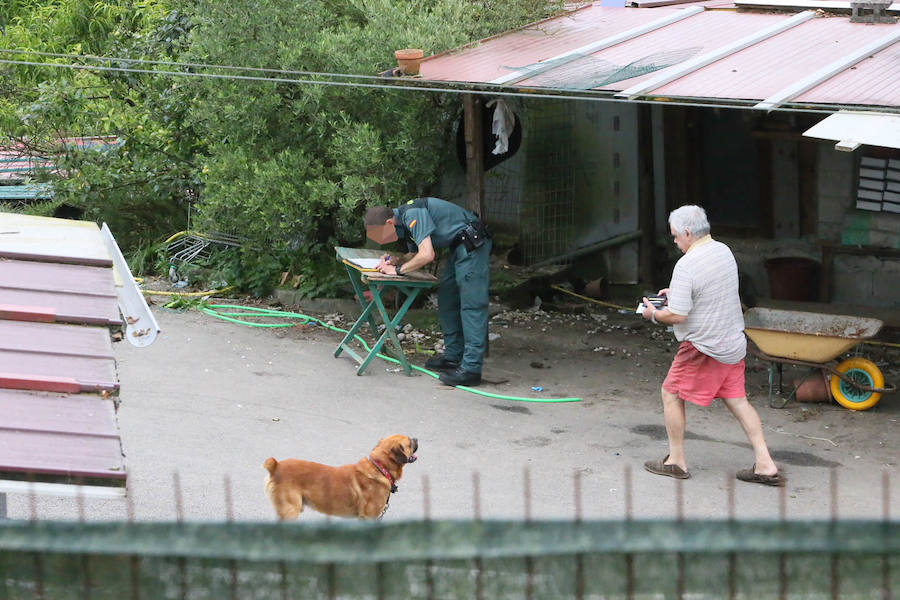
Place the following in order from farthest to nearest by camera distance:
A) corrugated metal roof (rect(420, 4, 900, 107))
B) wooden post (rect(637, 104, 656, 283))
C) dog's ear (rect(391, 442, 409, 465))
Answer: wooden post (rect(637, 104, 656, 283)), corrugated metal roof (rect(420, 4, 900, 107)), dog's ear (rect(391, 442, 409, 465))

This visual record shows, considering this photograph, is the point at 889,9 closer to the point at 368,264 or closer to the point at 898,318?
the point at 898,318

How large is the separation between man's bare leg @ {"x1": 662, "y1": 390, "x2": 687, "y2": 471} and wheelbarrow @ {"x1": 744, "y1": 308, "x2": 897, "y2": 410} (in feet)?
5.88

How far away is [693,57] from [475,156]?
2311 millimetres

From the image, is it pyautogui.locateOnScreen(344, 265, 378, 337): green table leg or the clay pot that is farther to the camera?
pyautogui.locateOnScreen(344, 265, 378, 337): green table leg

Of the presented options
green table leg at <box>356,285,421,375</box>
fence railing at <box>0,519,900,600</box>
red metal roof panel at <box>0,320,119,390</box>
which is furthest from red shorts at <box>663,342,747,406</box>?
fence railing at <box>0,519,900,600</box>

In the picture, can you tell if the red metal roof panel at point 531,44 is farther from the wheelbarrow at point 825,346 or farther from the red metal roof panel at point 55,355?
the red metal roof panel at point 55,355

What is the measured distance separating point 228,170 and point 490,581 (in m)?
8.70

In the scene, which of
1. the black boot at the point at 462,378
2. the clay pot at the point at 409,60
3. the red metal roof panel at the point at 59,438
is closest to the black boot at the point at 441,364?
the black boot at the point at 462,378

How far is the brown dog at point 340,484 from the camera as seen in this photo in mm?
5500

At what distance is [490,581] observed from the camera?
236 cm

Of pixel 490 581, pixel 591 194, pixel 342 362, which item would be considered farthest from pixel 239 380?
pixel 490 581

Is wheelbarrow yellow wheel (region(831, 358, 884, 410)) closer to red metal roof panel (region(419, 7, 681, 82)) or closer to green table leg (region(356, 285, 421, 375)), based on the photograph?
green table leg (region(356, 285, 421, 375))

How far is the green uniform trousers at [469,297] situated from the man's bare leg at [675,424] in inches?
99.0

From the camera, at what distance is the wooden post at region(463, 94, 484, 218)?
10.2 meters
